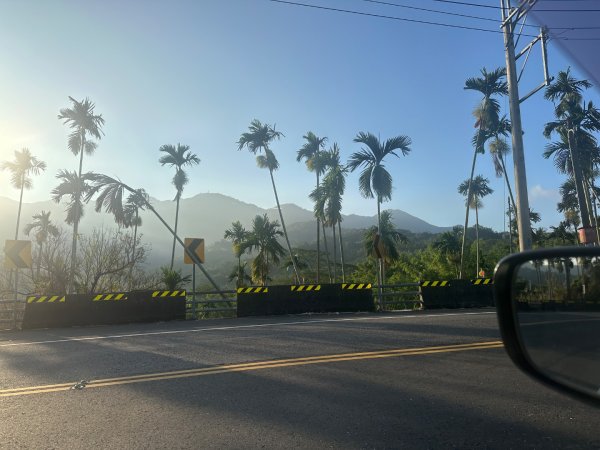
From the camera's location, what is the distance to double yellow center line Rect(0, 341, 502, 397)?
251 inches

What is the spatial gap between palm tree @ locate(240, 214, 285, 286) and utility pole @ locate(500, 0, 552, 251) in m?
23.0

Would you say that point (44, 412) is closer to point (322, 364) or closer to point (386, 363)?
point (322, 364)

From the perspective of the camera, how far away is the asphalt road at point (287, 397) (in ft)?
14.5

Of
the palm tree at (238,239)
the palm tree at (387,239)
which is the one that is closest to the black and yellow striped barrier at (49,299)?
the palm tree at (387,239)

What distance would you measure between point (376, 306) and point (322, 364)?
11.3 metres

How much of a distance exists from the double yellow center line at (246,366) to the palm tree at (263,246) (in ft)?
90.3

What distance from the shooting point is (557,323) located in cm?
210

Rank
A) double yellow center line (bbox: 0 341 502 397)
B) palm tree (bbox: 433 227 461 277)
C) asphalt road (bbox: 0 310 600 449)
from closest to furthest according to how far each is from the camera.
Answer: asphalt road (bbox: 0 310 600 449), double yellow center line (bbox: 0 341 502 397), palm tree (bbox: 433 227 461 277)

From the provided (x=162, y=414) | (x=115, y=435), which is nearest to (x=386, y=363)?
(x=162, y=414)

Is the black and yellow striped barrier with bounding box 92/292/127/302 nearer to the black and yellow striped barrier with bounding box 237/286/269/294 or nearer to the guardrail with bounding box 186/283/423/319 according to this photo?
the guardrail with bounding box 186/283/423/319

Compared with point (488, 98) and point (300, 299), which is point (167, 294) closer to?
point (300, 299)

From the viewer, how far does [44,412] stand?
17.6 feet

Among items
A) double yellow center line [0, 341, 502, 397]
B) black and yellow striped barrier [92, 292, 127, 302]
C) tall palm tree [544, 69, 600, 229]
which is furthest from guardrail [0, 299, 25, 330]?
tall palm tree [544, 69, 600, 229]

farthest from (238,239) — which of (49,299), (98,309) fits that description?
(49,299)
